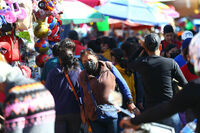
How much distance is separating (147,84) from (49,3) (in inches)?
82.2

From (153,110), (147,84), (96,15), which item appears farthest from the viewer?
(96,15)

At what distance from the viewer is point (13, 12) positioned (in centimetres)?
439

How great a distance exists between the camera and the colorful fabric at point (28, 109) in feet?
8.77

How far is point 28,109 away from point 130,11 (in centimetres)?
659

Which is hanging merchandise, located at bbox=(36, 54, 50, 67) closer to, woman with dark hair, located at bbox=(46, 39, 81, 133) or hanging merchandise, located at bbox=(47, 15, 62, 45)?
hanging merchandise, located at bbox=(47, 15, 62, 45)

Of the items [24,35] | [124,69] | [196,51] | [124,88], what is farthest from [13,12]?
[196,51]

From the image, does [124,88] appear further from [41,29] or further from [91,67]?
[41,29]

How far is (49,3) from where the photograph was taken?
5348 millimetres

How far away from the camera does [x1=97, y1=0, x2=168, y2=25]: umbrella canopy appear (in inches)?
344

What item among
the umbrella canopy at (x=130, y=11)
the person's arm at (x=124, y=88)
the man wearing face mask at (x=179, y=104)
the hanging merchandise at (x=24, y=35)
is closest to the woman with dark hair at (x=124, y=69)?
the person's arm at (x=124, y=88)

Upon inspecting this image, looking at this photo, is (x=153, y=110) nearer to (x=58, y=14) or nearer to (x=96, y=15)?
(x=58, y=14)

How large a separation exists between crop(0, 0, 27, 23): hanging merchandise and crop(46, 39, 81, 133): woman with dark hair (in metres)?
0.79

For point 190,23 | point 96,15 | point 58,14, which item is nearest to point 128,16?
point 96,15

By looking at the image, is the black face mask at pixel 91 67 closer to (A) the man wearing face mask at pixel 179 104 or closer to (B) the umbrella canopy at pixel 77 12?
(A) the man wearing face mask at pixel 179 104
